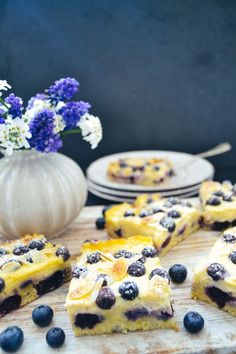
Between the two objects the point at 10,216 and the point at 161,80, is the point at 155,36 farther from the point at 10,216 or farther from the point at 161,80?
the point at 10,216

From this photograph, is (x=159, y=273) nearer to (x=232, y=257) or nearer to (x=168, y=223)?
(x=232, y=257)

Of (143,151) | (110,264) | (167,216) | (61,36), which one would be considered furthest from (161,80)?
(110,264)

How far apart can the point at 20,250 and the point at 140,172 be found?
5.81 feet

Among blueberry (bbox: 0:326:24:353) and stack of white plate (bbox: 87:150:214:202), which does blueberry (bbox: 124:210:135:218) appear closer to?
stack of white plate (bbox: 87:150:214:202)

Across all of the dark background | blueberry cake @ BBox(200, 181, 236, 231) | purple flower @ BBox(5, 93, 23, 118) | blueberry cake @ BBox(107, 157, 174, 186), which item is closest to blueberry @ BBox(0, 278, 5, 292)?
purple flower @ BBox(5, 93, 23, 118)

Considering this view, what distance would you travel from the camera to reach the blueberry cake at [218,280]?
2.26 meters

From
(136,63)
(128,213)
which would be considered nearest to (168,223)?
(128,213)

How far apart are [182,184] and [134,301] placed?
174 cm

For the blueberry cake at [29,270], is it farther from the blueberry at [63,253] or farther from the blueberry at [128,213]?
the blueberry at [128,213]

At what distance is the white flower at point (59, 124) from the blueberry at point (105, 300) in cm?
109

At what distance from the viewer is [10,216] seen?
2.81 m

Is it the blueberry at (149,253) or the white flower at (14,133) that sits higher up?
the white flower at (14,133)

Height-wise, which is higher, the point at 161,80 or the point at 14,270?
the point at 161,80

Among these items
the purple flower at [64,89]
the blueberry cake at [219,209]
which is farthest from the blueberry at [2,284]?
the blueberry cake at [219,209]
